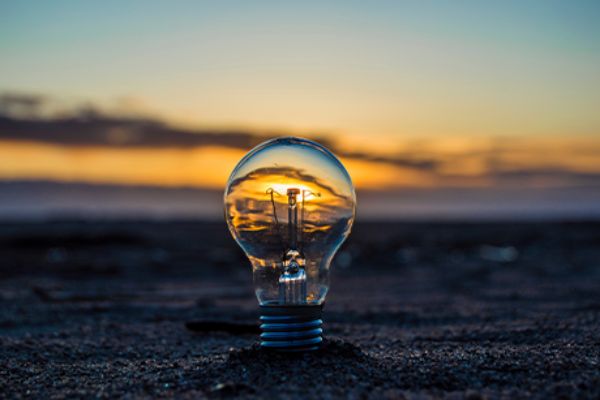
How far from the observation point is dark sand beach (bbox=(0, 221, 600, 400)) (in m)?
4.26

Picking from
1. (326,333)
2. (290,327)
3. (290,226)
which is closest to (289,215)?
(290,226)

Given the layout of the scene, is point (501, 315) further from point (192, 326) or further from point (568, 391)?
point (568, 391)

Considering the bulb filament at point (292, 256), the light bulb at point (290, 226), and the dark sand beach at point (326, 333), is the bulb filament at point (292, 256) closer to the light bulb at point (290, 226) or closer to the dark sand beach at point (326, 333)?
the light bulb at point (290, 226)

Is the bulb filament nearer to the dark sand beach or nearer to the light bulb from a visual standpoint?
the light bulb

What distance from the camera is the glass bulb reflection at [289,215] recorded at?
475 cm

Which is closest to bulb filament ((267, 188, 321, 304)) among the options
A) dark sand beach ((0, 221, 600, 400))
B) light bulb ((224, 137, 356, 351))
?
light bulb ((224, 137, 356, 351))

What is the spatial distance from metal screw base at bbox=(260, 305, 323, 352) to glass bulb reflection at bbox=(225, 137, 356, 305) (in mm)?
85

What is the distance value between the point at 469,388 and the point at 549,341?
1.89m

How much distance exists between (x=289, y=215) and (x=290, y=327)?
2.28ft

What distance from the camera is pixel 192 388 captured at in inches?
167

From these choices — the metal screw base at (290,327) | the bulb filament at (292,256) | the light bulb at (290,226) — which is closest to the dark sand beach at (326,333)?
the metal screw base at (290,327)

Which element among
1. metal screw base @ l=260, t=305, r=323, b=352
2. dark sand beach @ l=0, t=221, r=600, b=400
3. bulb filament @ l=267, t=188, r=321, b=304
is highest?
bulb filament @ l=267, t=188, r=321, b=304

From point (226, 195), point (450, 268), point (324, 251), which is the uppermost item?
point (226, 195)

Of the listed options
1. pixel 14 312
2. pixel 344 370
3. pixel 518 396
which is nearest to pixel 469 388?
pixel 518 396
